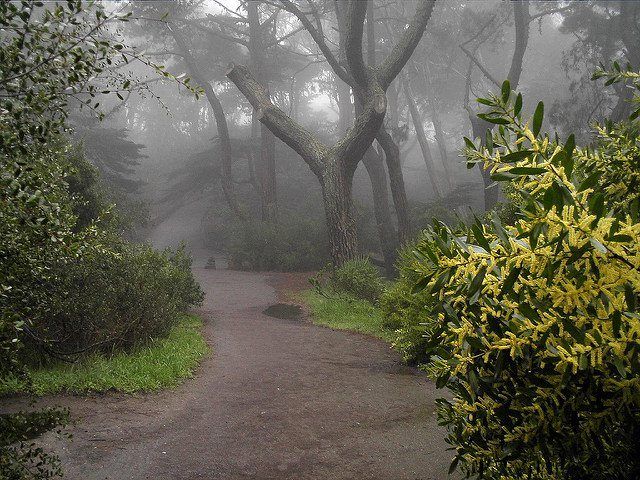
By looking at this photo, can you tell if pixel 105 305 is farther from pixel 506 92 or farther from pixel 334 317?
pixel 506 92

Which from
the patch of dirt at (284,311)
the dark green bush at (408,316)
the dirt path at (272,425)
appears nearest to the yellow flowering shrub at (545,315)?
the dirt path at (272,425)

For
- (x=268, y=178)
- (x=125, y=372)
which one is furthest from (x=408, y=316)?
(x=268, y=178)

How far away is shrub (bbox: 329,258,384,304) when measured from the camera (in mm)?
12094

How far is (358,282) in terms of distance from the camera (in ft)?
39.6

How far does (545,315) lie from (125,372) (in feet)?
18.3

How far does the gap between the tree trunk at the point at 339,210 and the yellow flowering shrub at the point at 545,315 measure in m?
10.9

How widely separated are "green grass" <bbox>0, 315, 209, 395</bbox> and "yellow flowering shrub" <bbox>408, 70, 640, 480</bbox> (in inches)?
181

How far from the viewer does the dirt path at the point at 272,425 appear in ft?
13.3

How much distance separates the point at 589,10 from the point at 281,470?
21.8 metres

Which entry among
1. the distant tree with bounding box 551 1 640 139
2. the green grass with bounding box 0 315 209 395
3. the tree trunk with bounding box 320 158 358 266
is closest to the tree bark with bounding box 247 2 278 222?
the tree trunk with bounding box 320 158 358 266

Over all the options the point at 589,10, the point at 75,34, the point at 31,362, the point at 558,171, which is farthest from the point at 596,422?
the point at 589,10

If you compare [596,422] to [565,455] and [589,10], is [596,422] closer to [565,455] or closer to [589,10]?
[565,455]

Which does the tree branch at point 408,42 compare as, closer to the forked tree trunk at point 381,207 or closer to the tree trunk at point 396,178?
the tree trunk at point 396,178

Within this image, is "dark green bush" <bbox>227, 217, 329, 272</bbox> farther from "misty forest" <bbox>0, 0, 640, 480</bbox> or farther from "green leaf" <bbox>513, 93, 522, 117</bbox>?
"green leaf" <bbox>513, 93, 522, 117</bbox>
